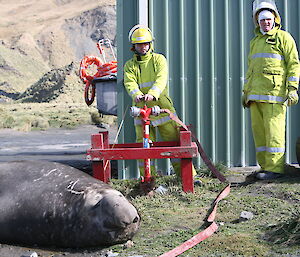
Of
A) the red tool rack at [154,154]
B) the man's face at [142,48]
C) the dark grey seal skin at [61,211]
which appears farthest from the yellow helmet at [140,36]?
the dark grey seal skin at [61,211]

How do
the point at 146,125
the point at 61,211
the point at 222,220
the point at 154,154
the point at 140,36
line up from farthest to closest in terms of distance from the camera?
the point at 140,36 → the point at 146,125 → the point at 154,154 → the point at 222,220 → the point at 61,211

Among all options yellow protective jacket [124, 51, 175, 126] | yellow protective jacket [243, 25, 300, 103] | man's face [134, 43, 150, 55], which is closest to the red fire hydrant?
yellow protective jacket [124, 51, 175, 126]

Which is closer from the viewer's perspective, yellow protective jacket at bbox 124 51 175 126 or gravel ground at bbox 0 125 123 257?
gravel ground at bbox 0 125 123 257

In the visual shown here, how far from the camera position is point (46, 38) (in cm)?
6612

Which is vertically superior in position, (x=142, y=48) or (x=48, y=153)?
(x=142, y=48)

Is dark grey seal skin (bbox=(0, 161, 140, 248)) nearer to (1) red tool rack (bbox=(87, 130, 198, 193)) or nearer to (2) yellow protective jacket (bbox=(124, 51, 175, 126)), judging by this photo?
(1) red tool rack (bbox=(87, 130, 198, 193))

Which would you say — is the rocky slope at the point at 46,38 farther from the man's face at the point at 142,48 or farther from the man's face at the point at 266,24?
the man's face at the point at 266,24

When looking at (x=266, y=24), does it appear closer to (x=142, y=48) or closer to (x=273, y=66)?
(x=273, y=66)

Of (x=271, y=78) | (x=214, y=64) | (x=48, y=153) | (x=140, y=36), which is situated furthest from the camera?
(x=48, y=153)

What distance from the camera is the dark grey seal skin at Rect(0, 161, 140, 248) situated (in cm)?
414

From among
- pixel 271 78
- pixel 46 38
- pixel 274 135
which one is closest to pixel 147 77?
pixel 271 78

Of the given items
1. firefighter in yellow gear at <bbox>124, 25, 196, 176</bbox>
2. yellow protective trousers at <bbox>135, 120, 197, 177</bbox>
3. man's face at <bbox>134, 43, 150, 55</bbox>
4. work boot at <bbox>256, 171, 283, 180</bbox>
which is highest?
man's face at <bbox>134, 43, 150, 55</bbox>

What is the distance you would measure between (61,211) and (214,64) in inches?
173

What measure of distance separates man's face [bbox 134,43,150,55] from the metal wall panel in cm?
140
